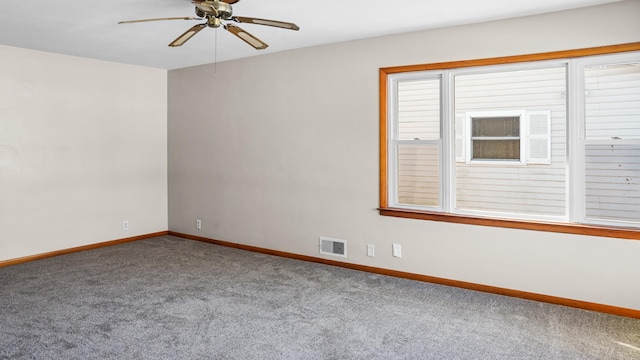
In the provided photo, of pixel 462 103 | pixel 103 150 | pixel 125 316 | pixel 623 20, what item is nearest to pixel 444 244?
pixel 462 103

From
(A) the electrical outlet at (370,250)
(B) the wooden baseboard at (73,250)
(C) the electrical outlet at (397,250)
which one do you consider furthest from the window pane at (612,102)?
(B) the wooden baseboard at (73,250)

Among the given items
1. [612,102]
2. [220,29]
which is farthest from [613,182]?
[220,29]

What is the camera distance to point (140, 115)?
241 inches

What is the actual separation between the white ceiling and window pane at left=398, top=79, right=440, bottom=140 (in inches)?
22.1

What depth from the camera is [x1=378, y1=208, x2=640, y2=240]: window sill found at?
3.37m

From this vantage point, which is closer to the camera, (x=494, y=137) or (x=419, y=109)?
(x=494, y=137)

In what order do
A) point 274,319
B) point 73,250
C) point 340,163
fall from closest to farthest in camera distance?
point 274,319, point 340,163, point 73,250

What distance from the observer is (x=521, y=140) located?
400 centimetres

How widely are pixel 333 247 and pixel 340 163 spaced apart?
948 mm

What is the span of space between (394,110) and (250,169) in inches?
81.2

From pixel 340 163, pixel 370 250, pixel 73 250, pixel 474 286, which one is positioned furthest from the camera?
pixel 73 250

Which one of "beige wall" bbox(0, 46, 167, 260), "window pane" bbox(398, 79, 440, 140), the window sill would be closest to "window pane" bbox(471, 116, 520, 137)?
"window pane" bbox(398, 79, 440, 140)

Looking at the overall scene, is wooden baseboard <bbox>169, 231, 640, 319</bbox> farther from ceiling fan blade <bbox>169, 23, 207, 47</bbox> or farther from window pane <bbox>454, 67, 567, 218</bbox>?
ceiling fan blade <bbox>169, 23, 207, 47</bbox>

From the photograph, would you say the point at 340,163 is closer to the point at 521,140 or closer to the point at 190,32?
the point at 521,140
